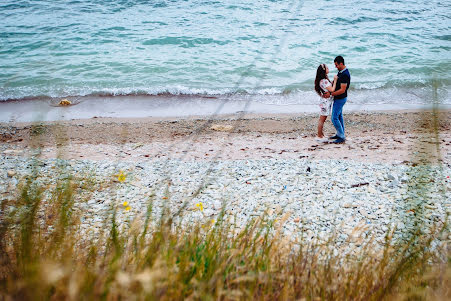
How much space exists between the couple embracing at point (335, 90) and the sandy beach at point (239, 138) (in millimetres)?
745

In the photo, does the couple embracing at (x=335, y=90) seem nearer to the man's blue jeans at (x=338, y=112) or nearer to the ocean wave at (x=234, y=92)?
the man's blue jeans at (x=338, y=112)

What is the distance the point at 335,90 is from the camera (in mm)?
7773

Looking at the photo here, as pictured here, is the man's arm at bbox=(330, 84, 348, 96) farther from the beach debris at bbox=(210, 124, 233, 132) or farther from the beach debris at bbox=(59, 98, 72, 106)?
the beach debris at bbox=(59, 98, 72, 106)

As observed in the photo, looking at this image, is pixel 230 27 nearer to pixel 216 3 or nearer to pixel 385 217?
pixel 216 3

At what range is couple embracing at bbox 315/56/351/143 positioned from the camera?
7.53m

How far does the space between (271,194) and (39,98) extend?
39.6 ft

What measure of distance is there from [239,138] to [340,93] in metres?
3.15

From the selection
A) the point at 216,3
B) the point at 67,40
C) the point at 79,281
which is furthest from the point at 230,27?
the point at 79,281

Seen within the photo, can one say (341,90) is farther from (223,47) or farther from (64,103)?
(223,47)

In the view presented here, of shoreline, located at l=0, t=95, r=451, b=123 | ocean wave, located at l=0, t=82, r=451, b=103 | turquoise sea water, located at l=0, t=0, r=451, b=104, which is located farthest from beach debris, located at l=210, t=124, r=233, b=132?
turquoise sea water, located at l=0, t=0, r=451, b=104

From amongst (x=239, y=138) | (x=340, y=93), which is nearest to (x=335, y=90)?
(x=340, y=93)

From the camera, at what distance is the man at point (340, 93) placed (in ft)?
24.6

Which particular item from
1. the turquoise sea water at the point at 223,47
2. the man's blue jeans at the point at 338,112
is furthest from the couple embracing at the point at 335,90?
the turquoise sea water at the point at 223,47

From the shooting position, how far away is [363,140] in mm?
8578
